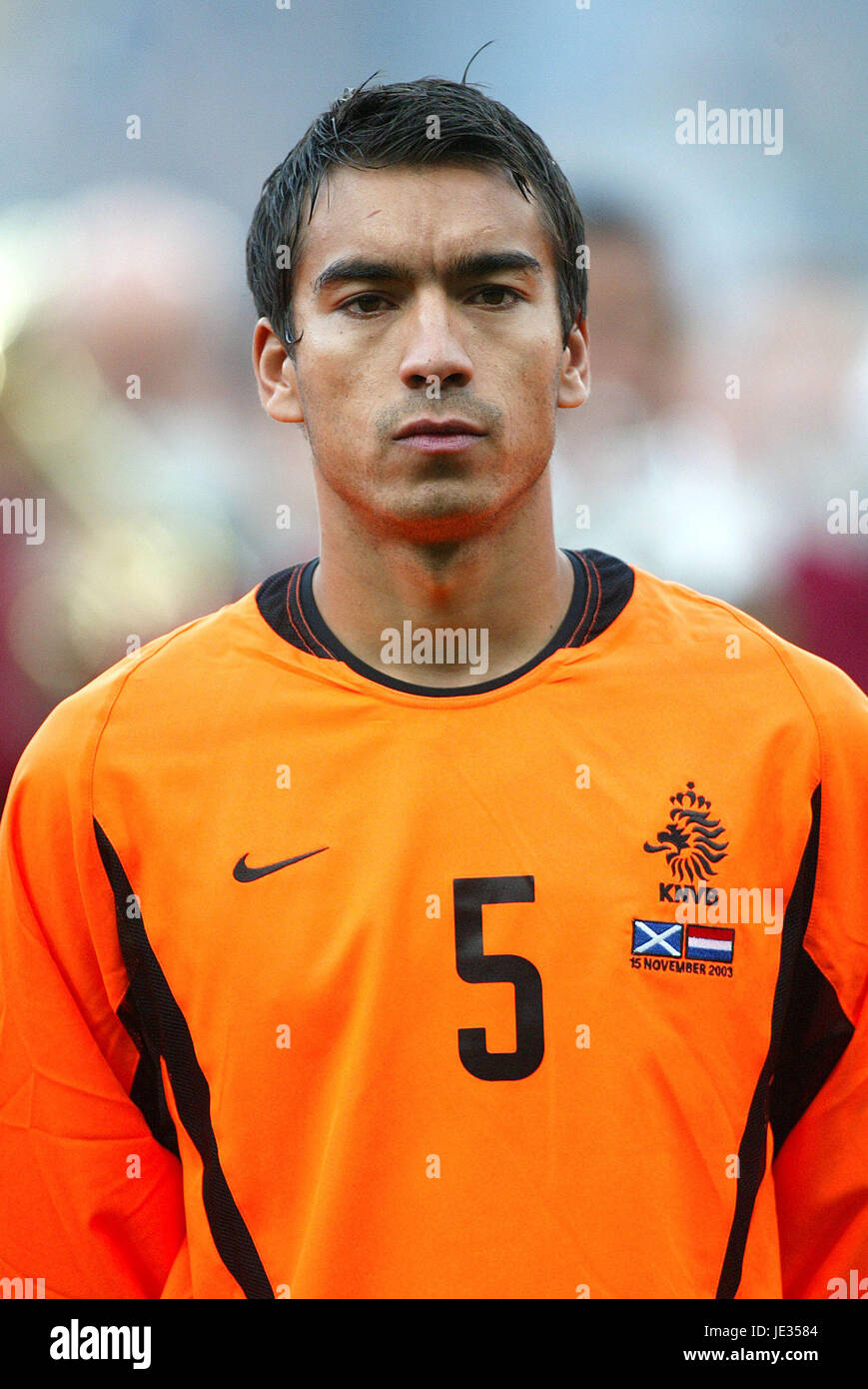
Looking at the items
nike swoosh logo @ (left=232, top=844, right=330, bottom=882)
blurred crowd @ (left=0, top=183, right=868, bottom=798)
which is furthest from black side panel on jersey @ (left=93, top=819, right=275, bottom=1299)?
blurred crowd @ (left=0, top=183, right=868, bottom=798)

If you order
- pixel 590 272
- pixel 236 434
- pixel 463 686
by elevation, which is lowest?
pixel 463 686

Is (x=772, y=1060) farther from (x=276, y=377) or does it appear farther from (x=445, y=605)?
(x=276, y=377)

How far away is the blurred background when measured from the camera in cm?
333

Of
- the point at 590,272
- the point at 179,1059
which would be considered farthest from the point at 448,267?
the point at 590,272

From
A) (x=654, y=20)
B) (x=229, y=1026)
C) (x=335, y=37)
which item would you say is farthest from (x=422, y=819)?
(x=654, y=20)

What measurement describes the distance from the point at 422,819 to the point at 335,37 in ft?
9.42

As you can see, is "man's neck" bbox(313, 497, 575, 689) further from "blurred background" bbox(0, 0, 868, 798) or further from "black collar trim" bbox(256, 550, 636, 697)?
"blurred background" bbox(0, 0, 868, 798)

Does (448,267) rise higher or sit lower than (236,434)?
lower

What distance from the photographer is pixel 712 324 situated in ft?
12.1

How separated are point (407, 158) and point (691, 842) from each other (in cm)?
88

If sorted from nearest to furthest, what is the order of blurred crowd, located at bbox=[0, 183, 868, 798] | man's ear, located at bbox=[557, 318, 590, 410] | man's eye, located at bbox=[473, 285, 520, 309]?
man's eye, located at bbox=[473, 285, 520, 309], man's ear, located at bbox=[557, 318, 590, 410], blurred crowd, located at bbox=[0, 183, 868, 798]

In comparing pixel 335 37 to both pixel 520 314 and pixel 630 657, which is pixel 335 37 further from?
pixel 630 657

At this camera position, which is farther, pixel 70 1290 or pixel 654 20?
pixel 654 20

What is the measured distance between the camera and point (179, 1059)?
60.6 inches
